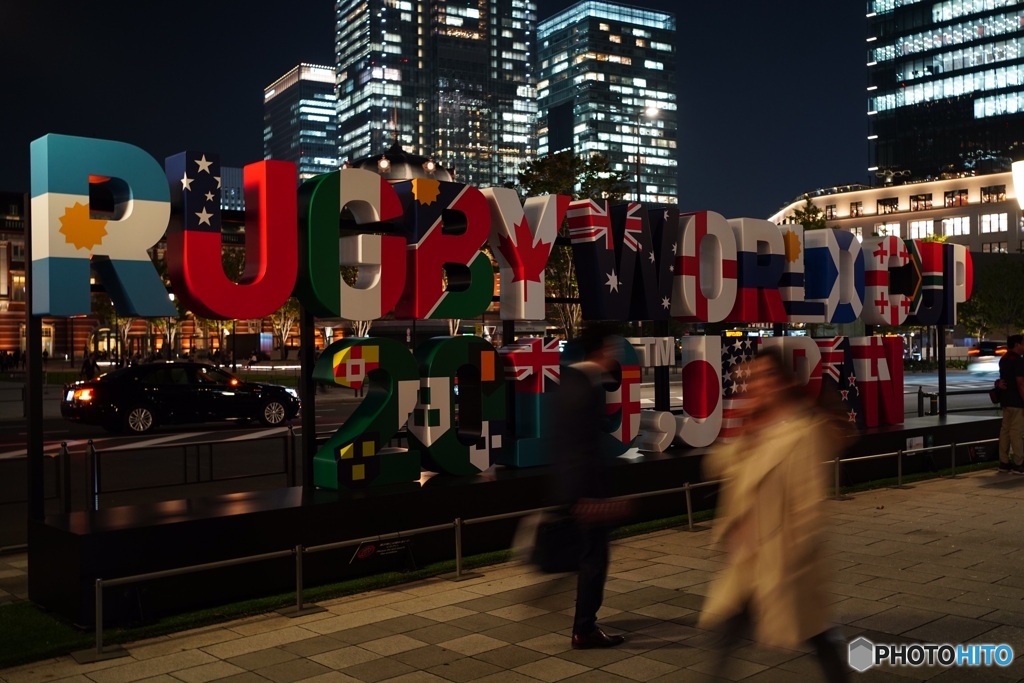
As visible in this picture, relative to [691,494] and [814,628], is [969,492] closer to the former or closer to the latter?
[691,494]

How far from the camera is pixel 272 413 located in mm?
24469

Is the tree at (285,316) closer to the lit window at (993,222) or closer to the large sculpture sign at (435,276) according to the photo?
the large sculpture sign at (435,276)

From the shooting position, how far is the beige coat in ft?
15.3

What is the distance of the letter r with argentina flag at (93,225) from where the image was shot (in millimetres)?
7793

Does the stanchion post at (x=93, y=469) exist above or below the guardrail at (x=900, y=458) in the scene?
above

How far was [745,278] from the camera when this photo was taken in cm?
1332

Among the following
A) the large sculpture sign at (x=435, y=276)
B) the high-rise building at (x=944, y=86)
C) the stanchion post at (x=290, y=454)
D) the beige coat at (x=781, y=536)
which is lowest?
the stanchion post at (x=290, y=454)

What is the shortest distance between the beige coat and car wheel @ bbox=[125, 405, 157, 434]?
1989 centimetres


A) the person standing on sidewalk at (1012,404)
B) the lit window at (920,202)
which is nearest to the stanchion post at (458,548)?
the person standing on sidewalk at (1012,404)

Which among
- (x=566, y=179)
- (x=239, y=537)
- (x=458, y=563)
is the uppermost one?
(x=566, y=179)

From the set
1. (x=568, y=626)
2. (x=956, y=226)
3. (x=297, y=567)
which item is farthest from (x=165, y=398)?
(x=956, y=226)

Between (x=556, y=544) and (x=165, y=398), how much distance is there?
18.6 metres

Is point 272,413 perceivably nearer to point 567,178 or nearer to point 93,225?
point 567,178

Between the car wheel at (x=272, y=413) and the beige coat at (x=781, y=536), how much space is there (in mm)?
20777
